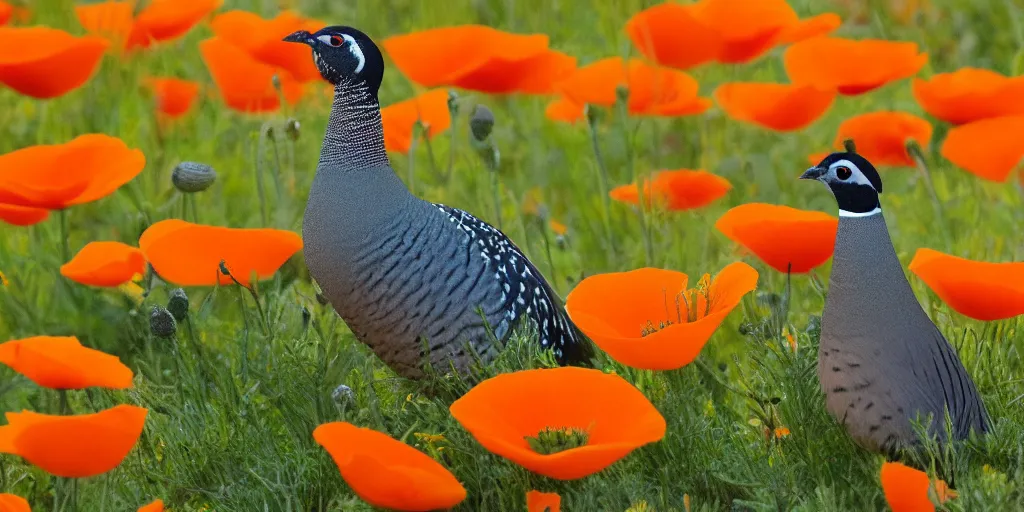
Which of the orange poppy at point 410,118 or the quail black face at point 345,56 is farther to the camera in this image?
the orange poppy at point 410,118

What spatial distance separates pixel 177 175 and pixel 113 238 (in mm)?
876

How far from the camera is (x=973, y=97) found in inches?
104

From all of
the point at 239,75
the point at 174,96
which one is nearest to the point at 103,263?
the point at 239,75


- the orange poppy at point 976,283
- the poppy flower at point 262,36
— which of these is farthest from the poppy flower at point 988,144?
the poppy flower at point 262,36

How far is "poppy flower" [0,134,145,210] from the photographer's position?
90.2 inches

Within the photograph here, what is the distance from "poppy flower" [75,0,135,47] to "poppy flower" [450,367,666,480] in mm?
2218

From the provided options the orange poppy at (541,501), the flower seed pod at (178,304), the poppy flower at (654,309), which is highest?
the poppy flower at (654,309)

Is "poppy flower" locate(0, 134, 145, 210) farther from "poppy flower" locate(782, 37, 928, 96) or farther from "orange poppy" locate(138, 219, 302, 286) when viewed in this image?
"poppy flower" locate(782, 37, 928, 96)

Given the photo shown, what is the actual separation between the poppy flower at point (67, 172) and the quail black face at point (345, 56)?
0.36 m

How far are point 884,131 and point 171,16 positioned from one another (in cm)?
164

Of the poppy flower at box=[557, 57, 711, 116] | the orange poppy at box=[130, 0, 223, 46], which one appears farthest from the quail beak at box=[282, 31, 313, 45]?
the orange poppy at box=[130, 0, 223, 46]

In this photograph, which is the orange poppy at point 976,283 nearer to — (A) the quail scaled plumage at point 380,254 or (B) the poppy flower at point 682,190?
(A) the quail scaled plumage at point 380,254

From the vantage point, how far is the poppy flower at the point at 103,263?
7.40ft

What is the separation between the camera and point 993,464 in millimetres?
1859
